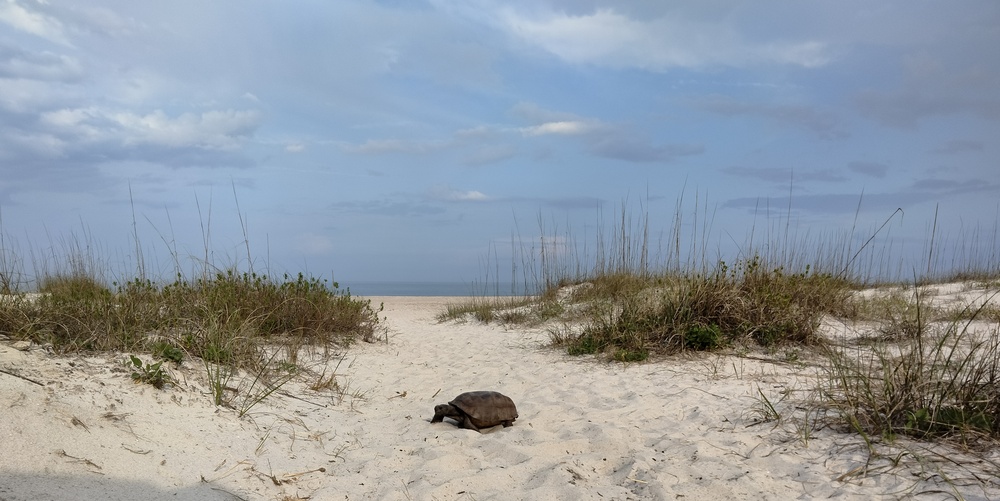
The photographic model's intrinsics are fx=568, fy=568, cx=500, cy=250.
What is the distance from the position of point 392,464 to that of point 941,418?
9.29 feet

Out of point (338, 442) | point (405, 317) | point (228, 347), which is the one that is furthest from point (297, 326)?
point (405, 317)

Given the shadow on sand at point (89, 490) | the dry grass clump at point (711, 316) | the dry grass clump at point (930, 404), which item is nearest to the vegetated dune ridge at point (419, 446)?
the shadow on sand at point (89, 490)

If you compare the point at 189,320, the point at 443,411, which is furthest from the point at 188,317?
the point at 443,411

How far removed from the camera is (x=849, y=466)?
8.79ft

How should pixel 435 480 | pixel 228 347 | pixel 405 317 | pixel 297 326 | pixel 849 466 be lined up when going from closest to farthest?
1. pixel 849 466
2. pixel 435 480
3. pixel 228 347
4. pixel 297 326
5. pixel 405 317

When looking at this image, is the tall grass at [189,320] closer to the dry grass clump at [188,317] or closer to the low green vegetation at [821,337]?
the dry grass clump at [188,317]

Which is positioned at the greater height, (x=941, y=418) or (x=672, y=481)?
(x=941, y=418)

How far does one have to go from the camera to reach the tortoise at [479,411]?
3.65 metres

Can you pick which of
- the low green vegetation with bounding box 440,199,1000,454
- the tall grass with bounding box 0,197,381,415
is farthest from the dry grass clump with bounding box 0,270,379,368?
the low green vegetation with bounding box 440,199,1000,454

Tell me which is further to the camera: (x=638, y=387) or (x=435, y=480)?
(x=638, y=387)

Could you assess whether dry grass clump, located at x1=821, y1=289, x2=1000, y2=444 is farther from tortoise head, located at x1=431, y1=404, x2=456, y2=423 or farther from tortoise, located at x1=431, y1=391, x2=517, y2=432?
tortoise head, located at x1=431, y1=404, x2=456, y2=423

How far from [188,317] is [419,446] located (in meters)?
2.62

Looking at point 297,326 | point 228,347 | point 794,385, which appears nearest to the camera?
point 794,385

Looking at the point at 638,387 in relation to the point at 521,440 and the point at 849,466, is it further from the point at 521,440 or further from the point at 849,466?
the point at 849,466
